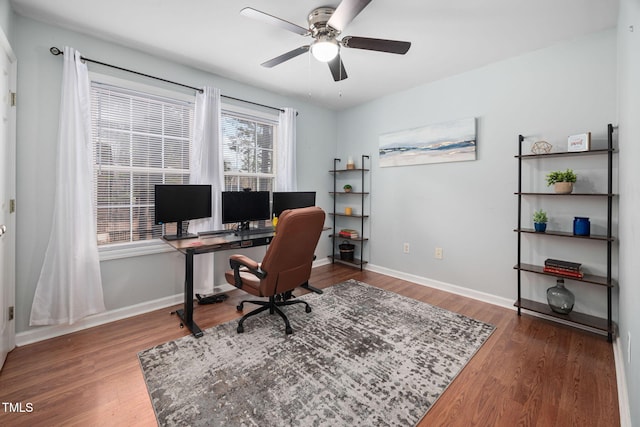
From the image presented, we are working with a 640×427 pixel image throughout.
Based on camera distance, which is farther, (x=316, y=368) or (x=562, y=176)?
(x=562, y=176)

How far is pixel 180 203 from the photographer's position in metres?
2.80

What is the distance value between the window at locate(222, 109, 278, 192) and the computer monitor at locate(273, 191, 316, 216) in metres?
0.39

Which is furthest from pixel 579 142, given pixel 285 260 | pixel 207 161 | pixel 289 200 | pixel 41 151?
pixel 41 151

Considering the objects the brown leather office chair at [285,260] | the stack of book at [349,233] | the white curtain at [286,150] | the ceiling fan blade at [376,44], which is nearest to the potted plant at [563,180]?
the ceiling fan blade at [376,44]

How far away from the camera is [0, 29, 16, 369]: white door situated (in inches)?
74.3

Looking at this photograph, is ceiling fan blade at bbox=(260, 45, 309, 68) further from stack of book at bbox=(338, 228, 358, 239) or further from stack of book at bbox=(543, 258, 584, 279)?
stack of book at bbox=(543, 258, 584, 279)

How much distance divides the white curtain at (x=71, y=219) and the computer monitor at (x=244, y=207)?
118 centimetres

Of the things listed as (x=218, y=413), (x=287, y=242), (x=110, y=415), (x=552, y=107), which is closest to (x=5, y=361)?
(x=110, y=415)

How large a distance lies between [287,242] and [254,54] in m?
1.94

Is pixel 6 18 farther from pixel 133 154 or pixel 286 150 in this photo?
pixel 286 150

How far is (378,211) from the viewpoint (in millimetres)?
4156


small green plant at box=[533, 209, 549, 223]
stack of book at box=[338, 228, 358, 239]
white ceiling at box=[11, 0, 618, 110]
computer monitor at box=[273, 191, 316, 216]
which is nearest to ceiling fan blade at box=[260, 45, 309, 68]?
white ceiling at box=[11, 0, 618, 110]

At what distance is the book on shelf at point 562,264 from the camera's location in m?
2.37

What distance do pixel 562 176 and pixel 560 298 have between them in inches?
41.3
